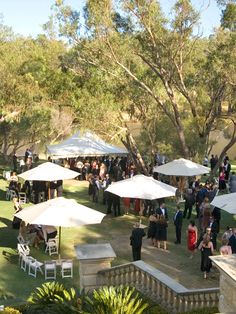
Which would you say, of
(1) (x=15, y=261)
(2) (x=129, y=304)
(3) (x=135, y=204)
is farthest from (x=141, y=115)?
(2) (x=129, y=304)

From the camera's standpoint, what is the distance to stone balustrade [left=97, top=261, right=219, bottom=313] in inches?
341

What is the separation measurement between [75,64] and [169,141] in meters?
9.00

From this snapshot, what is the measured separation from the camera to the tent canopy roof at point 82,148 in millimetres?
25812

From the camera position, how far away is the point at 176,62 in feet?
80.6

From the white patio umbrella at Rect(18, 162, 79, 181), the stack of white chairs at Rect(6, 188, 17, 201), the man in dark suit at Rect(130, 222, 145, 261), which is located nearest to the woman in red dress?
the man in dark suit at Rect(130, 222, 145, 261)

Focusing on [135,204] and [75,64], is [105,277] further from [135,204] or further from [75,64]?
[75,64]

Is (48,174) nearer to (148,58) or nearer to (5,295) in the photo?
(5,295)

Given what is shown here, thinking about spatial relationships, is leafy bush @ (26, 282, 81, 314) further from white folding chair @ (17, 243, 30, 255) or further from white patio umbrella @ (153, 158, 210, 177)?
white patio umbrella @ (153, 158, 210, 177)

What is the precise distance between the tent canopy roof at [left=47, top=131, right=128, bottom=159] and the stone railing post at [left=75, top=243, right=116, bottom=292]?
15.6 m

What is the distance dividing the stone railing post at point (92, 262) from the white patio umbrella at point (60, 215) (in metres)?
2.18

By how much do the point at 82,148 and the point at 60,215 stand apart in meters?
14.0

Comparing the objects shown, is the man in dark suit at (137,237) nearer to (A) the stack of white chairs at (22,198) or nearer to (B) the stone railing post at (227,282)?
(B) the stone railing post at (227,282)

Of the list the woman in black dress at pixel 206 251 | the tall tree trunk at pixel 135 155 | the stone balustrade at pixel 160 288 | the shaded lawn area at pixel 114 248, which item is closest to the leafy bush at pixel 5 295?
the shaded lawn area at pixel 114 248

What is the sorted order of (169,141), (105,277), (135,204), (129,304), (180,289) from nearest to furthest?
(129,304)
(180,289)
(105,277)
(135,204)
(169,141)
